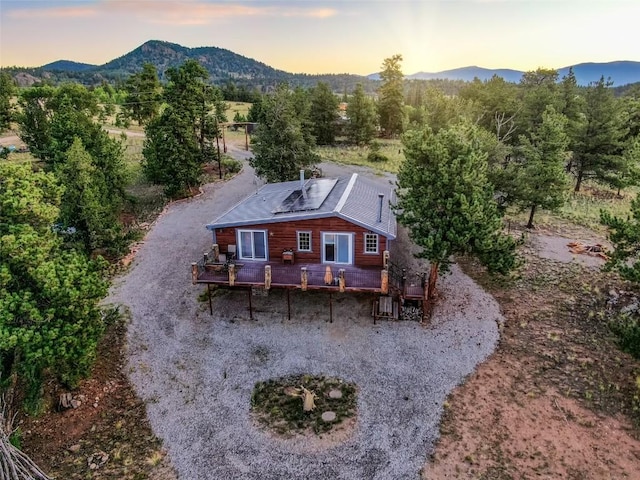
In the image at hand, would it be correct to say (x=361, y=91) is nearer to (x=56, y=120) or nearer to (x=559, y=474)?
(x=56, y=120)

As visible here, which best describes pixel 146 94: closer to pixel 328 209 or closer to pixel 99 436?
pixel 328 209

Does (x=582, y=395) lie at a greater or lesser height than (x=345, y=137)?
lesser

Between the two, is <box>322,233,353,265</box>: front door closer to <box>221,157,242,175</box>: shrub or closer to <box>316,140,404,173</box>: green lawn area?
<box>316,140,404,173</box>: green lawn area

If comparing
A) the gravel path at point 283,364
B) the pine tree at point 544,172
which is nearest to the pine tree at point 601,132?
the pine tree at point 544,172

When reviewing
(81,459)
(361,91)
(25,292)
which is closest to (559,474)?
(81,459)

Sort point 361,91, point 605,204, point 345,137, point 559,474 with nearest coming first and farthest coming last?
point 559,474 < point 605,204 < point 361,91 < point 345,137

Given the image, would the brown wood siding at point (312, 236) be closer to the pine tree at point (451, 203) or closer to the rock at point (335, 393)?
the pine tree at point (451, 203)

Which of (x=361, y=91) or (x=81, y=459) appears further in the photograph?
(x=361, y=91)

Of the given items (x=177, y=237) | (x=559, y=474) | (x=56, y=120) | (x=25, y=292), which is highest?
(x=56, y=120)
